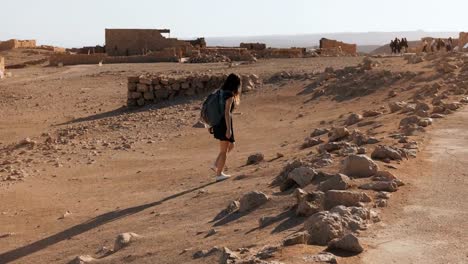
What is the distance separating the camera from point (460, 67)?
605 inches

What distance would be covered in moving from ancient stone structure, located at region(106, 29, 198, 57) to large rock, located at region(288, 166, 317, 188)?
94.7 feet

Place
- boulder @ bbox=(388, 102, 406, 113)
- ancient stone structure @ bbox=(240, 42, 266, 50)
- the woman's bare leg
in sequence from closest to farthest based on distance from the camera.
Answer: the woman's bare leg < boulder @ bbox=(388, 102, 406, 113) < ancient stone structure @ bbox=(240, 42, 266, 50)

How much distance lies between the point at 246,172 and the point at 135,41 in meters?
27.9

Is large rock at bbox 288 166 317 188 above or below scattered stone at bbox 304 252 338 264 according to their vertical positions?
above

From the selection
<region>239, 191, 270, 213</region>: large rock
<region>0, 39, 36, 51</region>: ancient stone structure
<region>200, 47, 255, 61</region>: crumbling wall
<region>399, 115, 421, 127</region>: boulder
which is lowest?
<region>239, 191, 270, 213</region>: large rock

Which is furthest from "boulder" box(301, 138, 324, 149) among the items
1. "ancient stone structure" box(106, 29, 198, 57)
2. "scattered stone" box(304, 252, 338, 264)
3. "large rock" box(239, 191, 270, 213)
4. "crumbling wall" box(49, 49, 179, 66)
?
"ancient stone structure" box(106, 29, 198, 57)

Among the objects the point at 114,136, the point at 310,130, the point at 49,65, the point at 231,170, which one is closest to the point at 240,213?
the point at 231,170

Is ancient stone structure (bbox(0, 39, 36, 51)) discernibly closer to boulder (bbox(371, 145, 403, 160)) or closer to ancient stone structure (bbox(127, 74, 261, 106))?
ancient stone structure (bbox(127, 74, 261, 106))

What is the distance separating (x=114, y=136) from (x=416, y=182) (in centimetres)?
878

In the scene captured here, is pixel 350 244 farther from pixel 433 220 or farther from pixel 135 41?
pixel 135 41

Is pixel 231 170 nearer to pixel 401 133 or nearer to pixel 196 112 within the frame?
pixel 401 133

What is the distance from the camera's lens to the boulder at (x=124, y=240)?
5840 millimetres

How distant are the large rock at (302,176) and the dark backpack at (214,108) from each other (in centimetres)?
179

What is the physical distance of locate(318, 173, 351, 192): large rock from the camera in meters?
5.62
